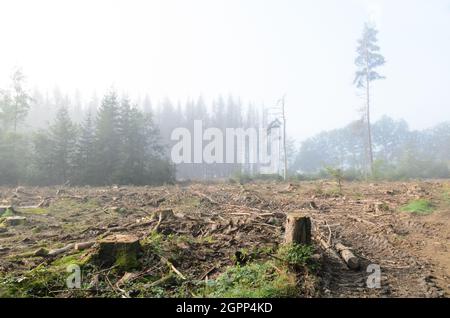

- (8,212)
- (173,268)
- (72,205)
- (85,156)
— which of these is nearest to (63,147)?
(85,156)

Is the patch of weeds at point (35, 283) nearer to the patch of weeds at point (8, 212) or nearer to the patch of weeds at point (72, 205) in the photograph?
the patch of weeds at point (8, 212)

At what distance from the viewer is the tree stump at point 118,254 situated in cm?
510

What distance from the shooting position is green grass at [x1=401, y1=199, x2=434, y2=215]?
969 cm

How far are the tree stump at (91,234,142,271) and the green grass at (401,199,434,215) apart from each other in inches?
341

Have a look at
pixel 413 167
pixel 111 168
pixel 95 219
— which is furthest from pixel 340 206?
pixel 413 167

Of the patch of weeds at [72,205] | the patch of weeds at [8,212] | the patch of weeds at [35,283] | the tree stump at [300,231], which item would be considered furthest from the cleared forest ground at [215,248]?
the patch of weeds at [72,205]

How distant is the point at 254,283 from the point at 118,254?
7.80 feet

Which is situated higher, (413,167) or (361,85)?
(361,85)

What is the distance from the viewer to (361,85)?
112 feet

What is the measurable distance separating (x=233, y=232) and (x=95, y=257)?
327cm

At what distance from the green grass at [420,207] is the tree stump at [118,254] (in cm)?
867

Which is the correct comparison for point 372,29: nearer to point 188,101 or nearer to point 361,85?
point 361,85

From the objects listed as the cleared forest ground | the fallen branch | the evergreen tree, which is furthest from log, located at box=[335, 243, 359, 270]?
the evergreen tree

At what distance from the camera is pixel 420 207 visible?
10008 millimetres
